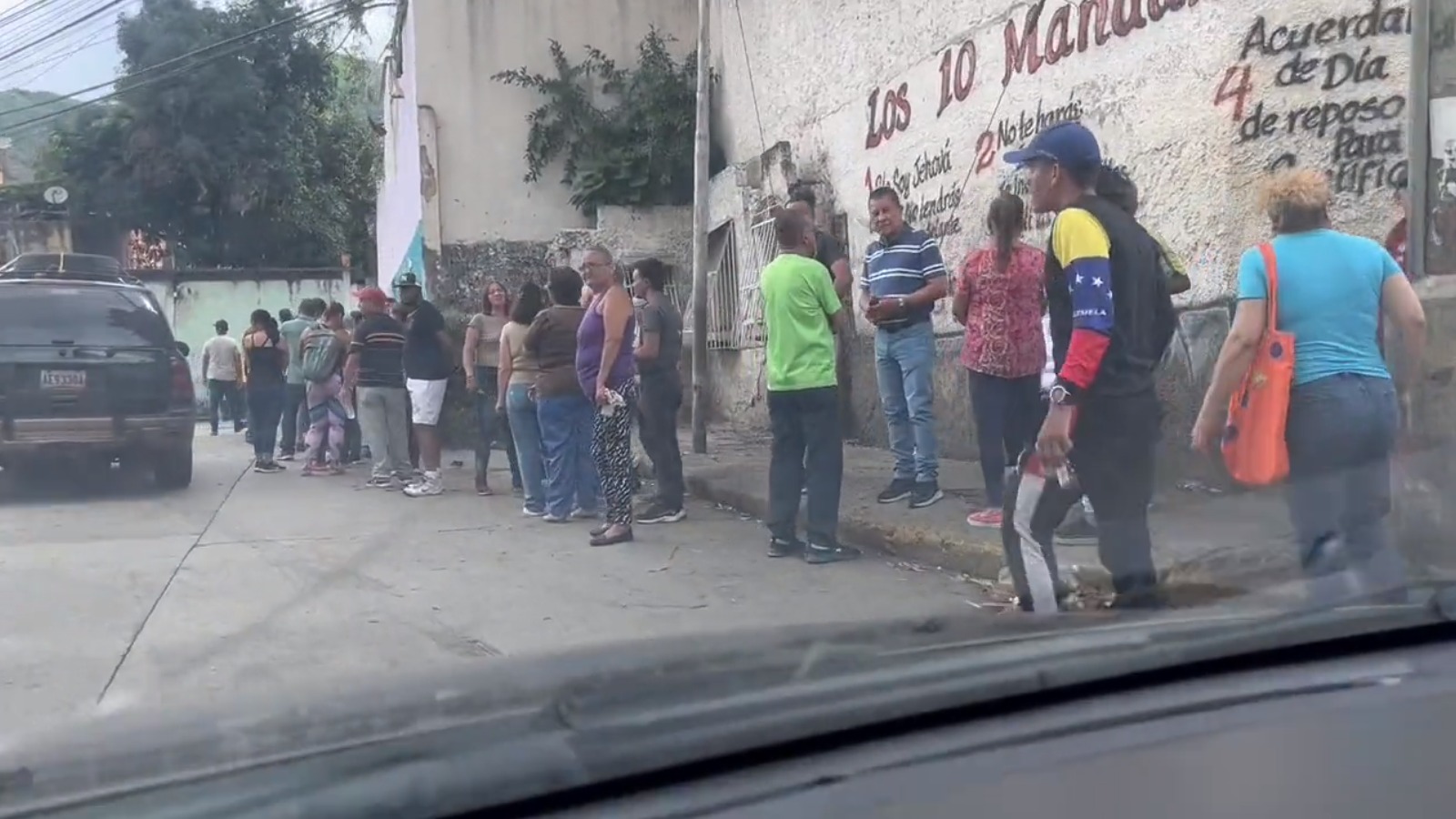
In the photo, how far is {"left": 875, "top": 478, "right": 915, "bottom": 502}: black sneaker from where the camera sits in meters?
7.75

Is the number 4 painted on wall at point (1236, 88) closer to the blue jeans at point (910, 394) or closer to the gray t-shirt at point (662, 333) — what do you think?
the blue jeans at point (910, 394)

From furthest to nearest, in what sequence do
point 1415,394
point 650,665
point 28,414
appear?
point 28,414 < point 1415,394 < point 650,665

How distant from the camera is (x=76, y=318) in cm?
1038

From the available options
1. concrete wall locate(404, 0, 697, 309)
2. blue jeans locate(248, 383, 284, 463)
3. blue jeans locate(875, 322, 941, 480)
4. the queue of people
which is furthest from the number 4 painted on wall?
concrete wall locate(404, 0, 697, 309)

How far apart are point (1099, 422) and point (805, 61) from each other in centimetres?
887

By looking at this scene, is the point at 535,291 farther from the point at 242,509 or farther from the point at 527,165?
the point at 527,165

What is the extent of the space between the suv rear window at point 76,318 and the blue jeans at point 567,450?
3.87m

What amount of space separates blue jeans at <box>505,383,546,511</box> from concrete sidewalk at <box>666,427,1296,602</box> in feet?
3.84

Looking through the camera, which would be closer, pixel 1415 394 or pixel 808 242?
pixel 1415 394

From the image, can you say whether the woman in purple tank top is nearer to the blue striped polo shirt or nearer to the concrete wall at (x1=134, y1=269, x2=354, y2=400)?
the blue striped polo shirt

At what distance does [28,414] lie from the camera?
32.9 feet

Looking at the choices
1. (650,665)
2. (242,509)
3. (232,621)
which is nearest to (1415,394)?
(650,665)

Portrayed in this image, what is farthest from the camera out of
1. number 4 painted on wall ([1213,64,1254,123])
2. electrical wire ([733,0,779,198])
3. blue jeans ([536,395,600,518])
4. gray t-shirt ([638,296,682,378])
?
electrical wire ([733,0,779,198])

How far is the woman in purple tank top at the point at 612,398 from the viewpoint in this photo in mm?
7531
